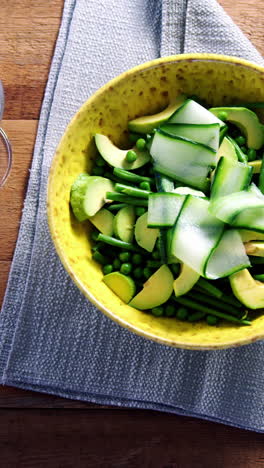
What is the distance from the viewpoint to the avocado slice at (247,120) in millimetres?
1672

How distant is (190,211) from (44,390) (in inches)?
30.6

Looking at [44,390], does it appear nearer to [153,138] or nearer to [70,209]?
[70,209]

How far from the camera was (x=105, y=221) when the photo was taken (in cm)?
168

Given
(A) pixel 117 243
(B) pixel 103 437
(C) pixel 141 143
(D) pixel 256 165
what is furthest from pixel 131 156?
(B) pixel 103 437

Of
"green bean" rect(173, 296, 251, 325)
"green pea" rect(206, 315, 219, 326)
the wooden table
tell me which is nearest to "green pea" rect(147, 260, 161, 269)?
"green bean" rect(173, 296, 251, 325)

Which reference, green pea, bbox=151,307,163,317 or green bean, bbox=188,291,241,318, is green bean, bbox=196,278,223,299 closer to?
green bean, bbox=188,291,241,318

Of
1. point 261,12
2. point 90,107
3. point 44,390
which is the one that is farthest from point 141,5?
point 44,390

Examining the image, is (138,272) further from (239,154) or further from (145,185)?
(239,154)

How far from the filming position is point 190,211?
1.52 metres

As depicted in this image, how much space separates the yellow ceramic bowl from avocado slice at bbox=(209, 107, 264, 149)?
77 mm

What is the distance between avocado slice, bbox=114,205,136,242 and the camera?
1640 millimetres

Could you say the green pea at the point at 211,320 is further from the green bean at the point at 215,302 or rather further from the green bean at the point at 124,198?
the green bean at the point at 124,198

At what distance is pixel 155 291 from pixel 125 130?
525 mm

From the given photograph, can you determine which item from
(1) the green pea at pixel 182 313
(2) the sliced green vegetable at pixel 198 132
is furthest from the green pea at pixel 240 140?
(1) the green pea at pixel 182 313
